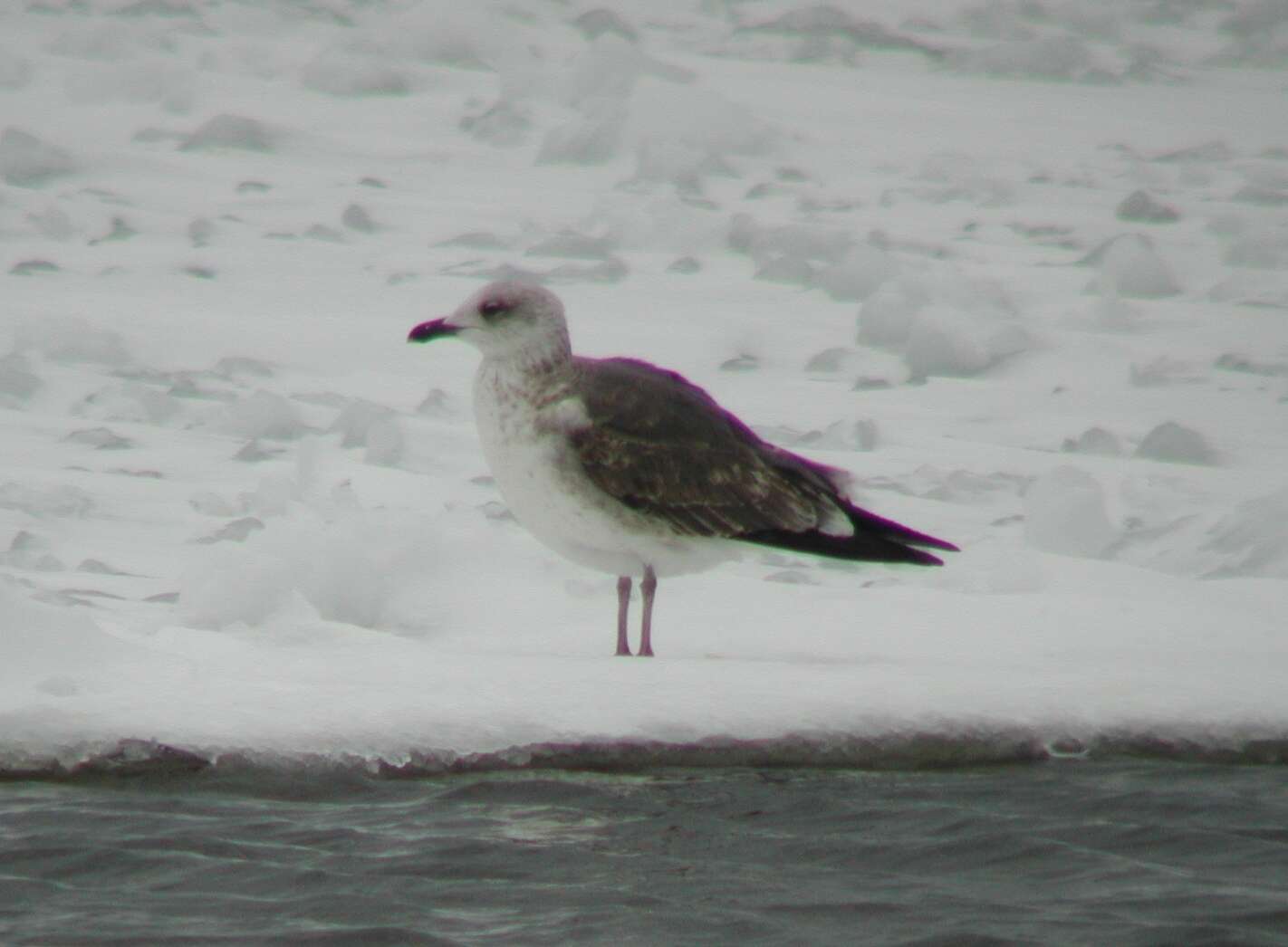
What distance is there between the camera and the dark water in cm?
399

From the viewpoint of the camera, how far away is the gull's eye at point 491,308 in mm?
6027

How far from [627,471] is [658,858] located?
1.65 m

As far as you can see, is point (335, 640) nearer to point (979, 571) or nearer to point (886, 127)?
point (979, 571)

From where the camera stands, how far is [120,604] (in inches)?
239

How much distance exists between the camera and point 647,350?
9.23 metres

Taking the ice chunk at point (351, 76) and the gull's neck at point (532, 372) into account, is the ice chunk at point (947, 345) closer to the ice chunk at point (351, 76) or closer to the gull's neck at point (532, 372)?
the gull's neck at point (532, 372)

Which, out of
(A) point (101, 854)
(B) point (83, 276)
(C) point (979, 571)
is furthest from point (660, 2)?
(A) point (101, 854)

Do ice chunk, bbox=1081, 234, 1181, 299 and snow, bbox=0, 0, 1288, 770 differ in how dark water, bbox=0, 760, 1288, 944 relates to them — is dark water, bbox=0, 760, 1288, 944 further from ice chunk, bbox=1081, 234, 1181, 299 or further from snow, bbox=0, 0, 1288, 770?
ice chunk, bbox=1081, 234, 1181, 299

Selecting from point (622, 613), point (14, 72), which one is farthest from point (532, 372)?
point (14, 72)

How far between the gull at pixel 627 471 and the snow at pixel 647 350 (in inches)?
→ 10.4

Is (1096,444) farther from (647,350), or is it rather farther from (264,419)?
(264,419)

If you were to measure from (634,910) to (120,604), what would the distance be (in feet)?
8.26

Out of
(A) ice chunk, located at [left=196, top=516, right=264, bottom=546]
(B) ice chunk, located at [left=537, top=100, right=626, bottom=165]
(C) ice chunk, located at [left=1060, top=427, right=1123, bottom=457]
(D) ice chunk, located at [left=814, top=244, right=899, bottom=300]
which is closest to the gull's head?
(A) ice chunk, located at [left=196, top=516, right=264, bottom=546]

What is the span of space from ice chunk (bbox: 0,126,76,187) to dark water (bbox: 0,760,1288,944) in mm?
6978
